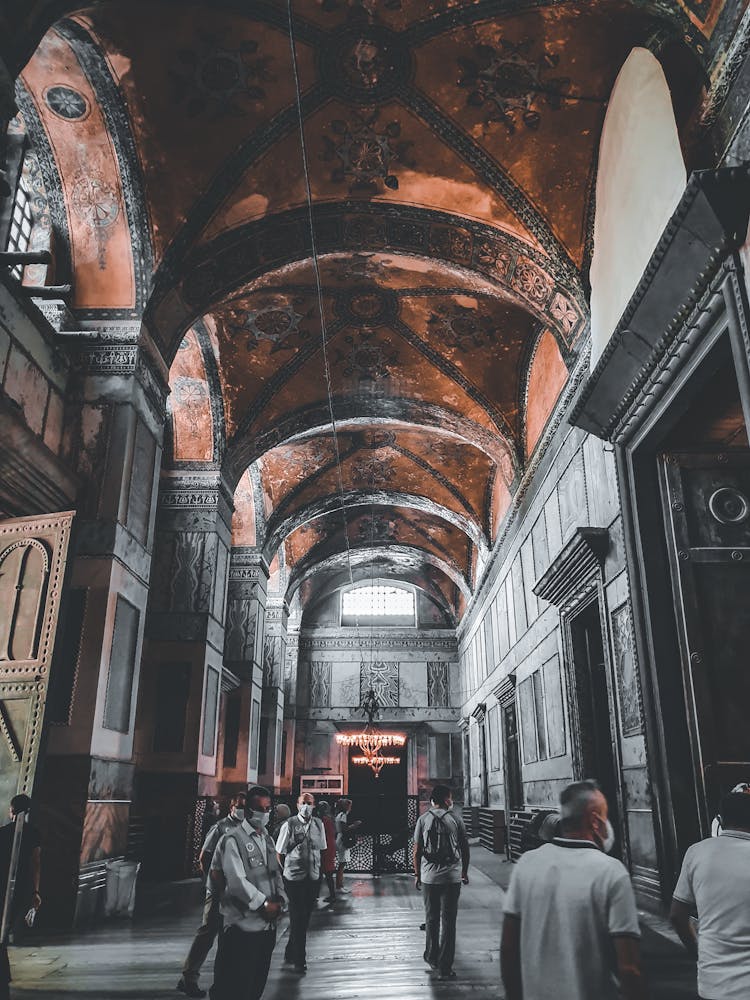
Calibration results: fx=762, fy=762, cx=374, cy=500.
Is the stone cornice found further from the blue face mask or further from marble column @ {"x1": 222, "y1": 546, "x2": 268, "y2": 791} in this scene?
marble column @ {"x1": 222, "y1": 546, "x2": 268, "y2": 791}

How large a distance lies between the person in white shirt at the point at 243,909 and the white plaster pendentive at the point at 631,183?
5050mm

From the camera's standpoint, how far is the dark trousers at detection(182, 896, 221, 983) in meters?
4.20

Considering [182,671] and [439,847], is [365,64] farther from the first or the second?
[182,671]

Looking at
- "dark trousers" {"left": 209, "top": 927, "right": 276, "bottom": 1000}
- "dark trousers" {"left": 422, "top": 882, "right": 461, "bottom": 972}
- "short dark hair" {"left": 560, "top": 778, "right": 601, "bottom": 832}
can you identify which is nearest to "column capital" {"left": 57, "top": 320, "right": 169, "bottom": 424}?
"dark trousers" {"left": 422, "top": 882, "right": 461, "bottom": 972}

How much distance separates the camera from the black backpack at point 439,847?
16.6 ft

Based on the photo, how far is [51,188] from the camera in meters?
7.90

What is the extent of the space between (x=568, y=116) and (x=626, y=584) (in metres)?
4.68

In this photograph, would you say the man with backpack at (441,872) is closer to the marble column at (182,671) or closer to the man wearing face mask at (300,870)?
the man wearing face mask at (300,870)

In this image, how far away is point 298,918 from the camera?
5438mm

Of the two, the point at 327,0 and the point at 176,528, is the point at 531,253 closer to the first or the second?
the point at 327,0

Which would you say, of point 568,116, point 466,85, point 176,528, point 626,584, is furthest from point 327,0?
point 176,528

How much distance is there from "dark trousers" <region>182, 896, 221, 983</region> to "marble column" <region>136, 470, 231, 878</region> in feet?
21.0

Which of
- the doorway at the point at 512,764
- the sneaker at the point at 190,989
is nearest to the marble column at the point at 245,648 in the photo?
the doorway at the point at 512,764

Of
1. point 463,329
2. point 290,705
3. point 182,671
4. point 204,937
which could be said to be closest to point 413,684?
point 290,705
